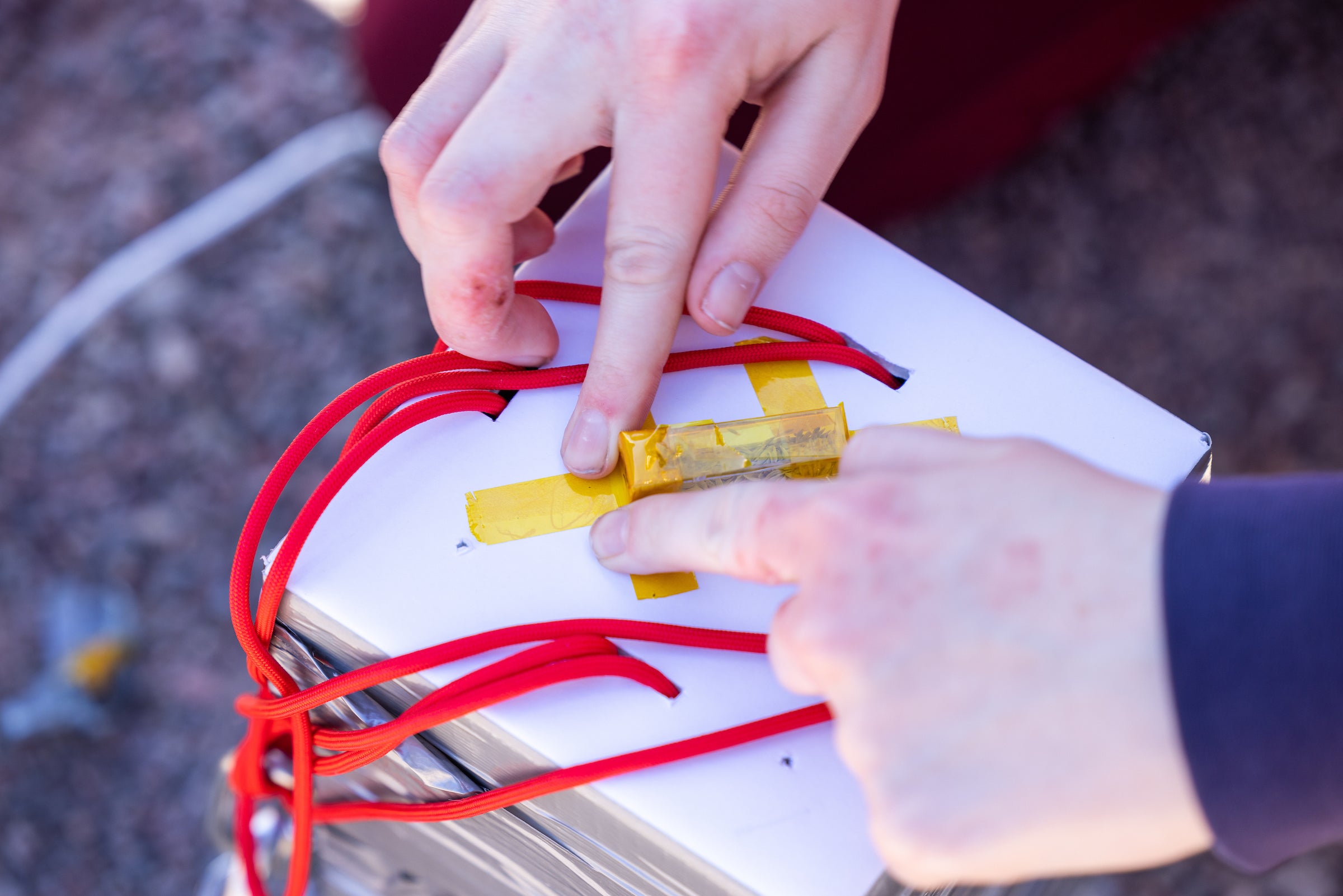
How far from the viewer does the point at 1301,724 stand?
1.07ft

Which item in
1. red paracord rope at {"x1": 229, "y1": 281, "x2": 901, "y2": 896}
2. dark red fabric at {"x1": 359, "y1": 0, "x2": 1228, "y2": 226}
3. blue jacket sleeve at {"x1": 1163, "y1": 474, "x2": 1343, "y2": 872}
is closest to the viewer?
blue jacket sleeve at {"x1": 1163, "y1": 474, "x2": 1343, "y2": 872}

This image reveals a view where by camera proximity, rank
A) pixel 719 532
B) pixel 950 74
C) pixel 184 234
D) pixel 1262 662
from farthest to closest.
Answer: pixel 184 234
pixel 950 74
pixel 719 532
pixel 1262 662

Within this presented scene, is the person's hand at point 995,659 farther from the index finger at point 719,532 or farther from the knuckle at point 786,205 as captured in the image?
the knuckle at point 786,205

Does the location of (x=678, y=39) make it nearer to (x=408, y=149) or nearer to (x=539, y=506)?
(x=408, y=149)

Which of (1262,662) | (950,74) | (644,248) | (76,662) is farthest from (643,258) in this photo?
(76,662)

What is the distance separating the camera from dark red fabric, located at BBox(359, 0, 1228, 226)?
932 millimetres

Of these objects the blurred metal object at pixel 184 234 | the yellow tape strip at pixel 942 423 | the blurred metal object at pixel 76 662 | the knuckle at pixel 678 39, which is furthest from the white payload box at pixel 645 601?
the blurred metal object at pixel 184 234

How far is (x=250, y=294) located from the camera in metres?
1.35

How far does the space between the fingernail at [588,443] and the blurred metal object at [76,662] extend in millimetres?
924

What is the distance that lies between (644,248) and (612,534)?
0.16 m

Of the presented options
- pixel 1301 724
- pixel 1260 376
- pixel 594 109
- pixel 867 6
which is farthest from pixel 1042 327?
pixel 1301 724

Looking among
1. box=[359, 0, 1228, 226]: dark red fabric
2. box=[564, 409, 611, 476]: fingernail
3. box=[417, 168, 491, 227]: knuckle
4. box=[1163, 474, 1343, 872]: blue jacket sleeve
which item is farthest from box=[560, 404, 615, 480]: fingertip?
box=[359, 0, 1228, 226]: dark red fabric

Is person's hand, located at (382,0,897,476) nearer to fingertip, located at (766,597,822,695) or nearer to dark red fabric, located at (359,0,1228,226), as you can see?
fingertip, located at (766,597,822,695)

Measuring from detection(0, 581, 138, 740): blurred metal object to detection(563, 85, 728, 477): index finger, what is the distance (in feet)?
3.05
